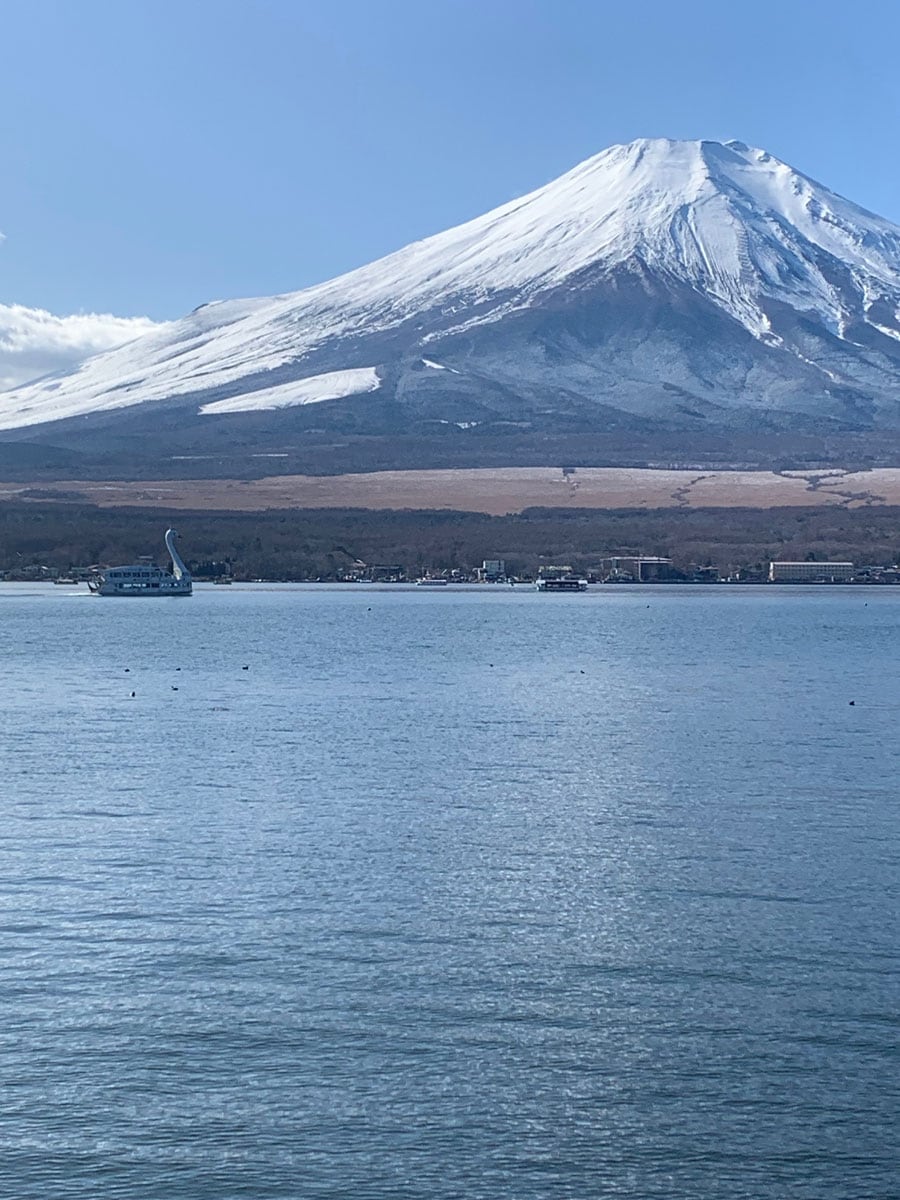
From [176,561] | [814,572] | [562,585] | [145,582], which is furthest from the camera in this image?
[814,572]

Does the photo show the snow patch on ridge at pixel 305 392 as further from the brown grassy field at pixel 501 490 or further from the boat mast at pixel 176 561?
the boat mast at pixel 176 561

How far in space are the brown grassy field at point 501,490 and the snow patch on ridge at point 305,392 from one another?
2955cm

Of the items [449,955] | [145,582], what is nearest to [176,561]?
[145,582]

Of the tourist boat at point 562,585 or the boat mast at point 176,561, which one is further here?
the tourist boat at point 562,585

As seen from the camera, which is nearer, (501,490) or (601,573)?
(601,573)

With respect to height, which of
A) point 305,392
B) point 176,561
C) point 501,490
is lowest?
point 176,561

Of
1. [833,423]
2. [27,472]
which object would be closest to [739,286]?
[833,423]

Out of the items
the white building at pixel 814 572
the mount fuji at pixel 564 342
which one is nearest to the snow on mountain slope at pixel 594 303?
the mount fuji at pixel 564 342

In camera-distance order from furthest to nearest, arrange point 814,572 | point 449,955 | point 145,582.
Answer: point 814,572, point 145,582, point 449,955

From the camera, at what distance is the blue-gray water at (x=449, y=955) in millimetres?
10266

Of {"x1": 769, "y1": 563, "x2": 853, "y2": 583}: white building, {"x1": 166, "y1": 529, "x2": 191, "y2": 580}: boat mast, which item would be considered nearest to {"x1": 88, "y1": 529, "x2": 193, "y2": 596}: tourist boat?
{"x1": 166, "y1": 529, "x2": 191, "y2": 580}: boat mast

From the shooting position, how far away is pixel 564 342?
160 metres

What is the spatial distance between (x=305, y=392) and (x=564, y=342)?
24810 millimetres

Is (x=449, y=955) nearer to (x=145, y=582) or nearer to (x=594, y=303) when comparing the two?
(x=145, y=582)
